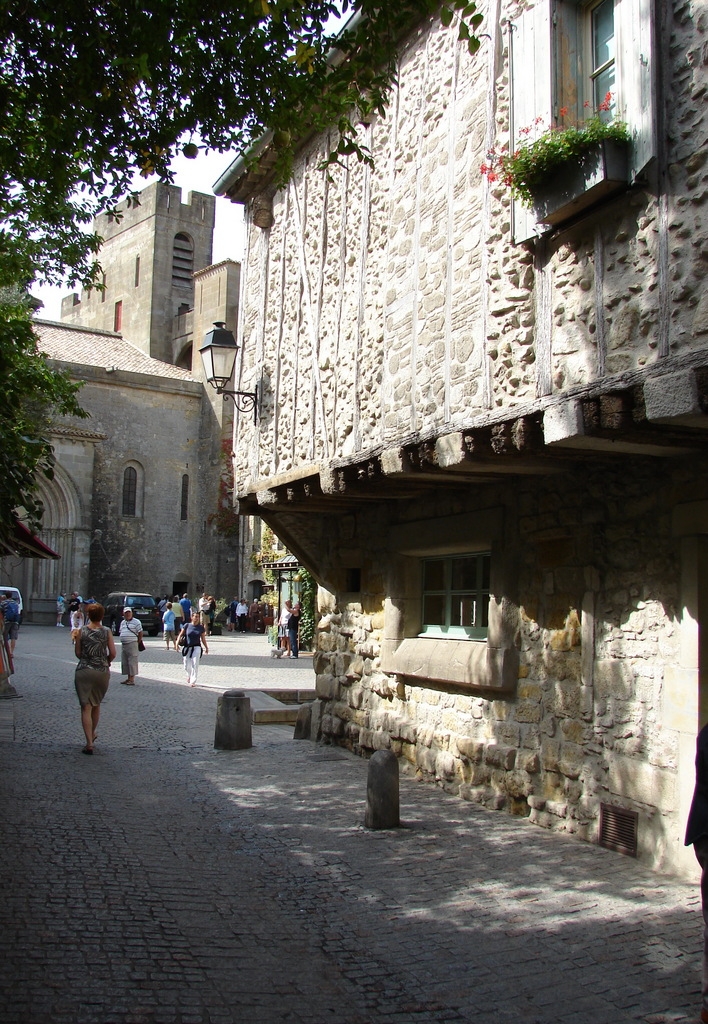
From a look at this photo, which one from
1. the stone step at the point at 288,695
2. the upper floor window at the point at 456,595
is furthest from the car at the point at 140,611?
the upper floor window at the point at 456,595

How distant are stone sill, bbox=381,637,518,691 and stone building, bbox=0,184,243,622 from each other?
3065 centimetres

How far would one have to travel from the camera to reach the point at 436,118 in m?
7.18

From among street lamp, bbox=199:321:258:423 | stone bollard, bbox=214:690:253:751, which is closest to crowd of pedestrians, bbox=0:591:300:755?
stone bollard, bbox=214:690:253:751

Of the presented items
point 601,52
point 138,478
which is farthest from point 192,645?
point 138,478

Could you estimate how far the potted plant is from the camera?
5.04 metres

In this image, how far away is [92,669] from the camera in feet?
30.7

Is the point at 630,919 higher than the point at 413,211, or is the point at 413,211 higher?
the point at 413,211

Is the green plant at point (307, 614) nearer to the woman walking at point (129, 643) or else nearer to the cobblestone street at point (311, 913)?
the woman walking at point (129, 643)

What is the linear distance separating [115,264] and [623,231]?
51215mm

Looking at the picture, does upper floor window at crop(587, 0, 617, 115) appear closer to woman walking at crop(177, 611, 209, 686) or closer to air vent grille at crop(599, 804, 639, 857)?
air vent grille at crop(599, 804, 639, 857)

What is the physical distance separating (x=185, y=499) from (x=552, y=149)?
1512 inches

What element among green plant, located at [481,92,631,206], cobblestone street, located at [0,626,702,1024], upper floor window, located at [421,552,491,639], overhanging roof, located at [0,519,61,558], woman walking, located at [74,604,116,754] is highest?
green plant, located at [481,92,631,206]

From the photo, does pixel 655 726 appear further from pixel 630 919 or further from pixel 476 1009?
pixel 476 1009

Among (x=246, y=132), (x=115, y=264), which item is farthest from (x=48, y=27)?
(x=115, y=264)
